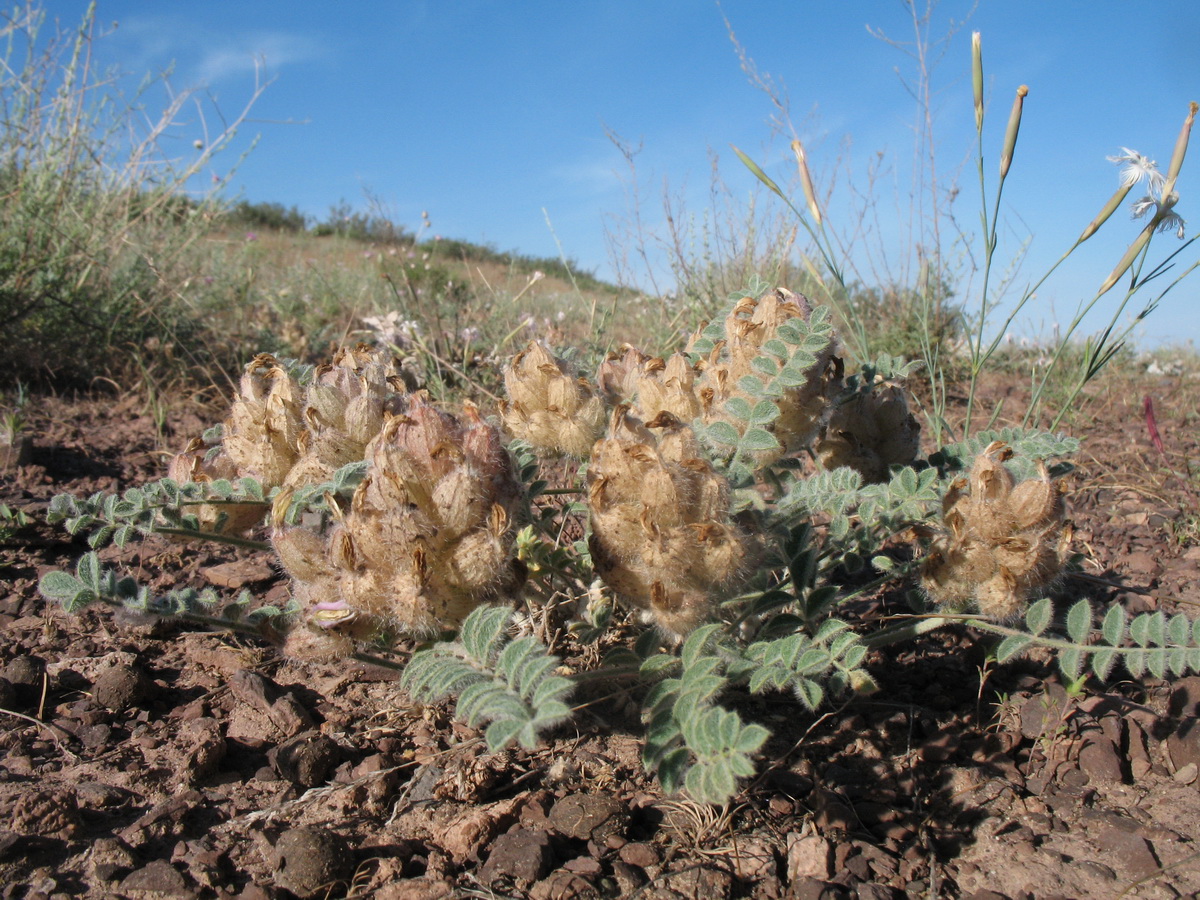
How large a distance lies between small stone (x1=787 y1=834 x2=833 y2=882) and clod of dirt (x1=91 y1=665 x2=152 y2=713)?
5.58ft

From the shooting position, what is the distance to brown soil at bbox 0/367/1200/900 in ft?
5.10

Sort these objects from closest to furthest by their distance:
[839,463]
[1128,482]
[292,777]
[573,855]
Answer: [573,855]
[292,777]
[839,463]
[1128,482]

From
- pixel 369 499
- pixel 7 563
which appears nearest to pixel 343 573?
pixel 369 499

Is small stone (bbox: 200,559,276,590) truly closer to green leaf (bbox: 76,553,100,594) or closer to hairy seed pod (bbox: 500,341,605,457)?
green leaf (bbox: 76,553,100,594)

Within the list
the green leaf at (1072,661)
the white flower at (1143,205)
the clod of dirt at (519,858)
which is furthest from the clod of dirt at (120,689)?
the white flower at (1143,205)

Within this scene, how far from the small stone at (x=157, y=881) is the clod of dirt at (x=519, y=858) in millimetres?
554

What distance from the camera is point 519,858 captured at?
1569mm

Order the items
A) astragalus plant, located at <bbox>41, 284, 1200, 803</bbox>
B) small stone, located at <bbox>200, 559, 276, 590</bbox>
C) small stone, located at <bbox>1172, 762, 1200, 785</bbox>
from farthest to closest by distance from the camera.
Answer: small stone, located at <bbox>200, 559, 276, 590</bbox>
small stone, located at <bbox>1172, 762, 1200, 785</bbox>
astragalus plant, located at <bbox>41, 284, 1200, 803</bbox>

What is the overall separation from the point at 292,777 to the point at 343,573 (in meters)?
0.64

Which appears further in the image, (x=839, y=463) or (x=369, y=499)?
(x=839, y=463)

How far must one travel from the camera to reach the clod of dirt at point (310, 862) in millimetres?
1514

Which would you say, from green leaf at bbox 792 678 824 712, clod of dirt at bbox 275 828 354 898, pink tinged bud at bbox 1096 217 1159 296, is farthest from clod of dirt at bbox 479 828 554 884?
pink tinged bud at bbox 1096 217 1159 296

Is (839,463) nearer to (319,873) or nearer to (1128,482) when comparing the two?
(319,873)

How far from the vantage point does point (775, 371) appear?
1.90 metres
